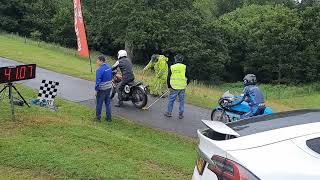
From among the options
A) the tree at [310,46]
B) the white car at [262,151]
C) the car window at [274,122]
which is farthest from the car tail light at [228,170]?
the tree at [310,46]

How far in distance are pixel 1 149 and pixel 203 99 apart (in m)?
10.0

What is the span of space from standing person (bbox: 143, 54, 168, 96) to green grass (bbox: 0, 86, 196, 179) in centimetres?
432

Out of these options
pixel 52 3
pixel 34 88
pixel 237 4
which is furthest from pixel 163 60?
pixel 237 4

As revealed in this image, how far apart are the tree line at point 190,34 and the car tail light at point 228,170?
114 feet

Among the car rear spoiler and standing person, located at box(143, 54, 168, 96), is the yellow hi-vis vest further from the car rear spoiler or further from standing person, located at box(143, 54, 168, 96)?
the car rear spoiler

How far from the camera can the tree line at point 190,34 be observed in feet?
130

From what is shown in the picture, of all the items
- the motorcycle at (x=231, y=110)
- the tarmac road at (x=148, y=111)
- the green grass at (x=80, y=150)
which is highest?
the motorcycle at (x=231, y=110)

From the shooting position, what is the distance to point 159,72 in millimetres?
16031

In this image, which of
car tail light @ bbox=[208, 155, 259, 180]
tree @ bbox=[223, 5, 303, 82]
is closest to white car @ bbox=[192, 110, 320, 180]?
car tail light @ bbox=[208, 155, 259, 180]

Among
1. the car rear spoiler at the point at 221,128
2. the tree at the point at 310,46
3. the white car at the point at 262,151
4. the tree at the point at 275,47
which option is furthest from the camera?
the tree at the point at 275,47

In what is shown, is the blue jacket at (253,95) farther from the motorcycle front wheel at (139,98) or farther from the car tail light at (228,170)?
the car tail light at (228,170)

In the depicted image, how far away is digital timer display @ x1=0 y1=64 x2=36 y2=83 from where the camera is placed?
9.86 metres

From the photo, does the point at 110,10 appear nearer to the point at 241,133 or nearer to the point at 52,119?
the point at 52,119

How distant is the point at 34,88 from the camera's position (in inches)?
620
